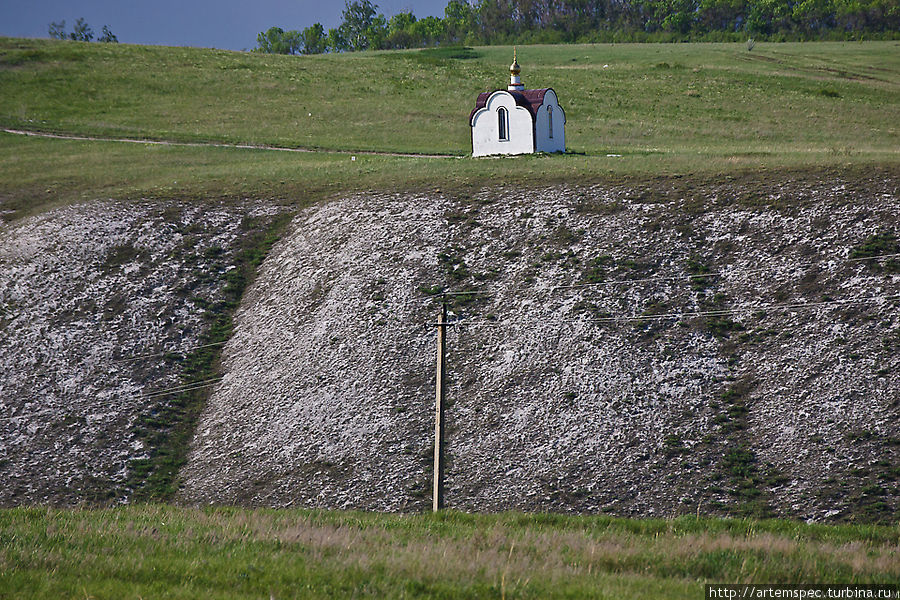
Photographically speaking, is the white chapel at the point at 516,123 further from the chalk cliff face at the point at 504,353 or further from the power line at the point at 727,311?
the power line at the point at 727,311

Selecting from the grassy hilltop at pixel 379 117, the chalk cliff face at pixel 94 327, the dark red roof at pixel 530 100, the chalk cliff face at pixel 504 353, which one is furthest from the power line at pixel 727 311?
the dark red roof at pixel 530 100

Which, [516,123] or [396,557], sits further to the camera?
[516,123]

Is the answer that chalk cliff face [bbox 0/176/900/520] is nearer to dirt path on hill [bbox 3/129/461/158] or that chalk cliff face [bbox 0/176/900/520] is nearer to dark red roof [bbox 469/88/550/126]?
dark red roof [bbox 469/88/550/126]

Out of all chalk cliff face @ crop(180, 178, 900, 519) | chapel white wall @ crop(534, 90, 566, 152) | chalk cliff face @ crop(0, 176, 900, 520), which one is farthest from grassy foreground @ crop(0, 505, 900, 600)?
chapel white wall @ crop(534, 90, 566, 152)

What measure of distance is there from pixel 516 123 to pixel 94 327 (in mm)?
30060

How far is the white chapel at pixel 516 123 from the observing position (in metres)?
53.2

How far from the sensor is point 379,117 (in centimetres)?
7225

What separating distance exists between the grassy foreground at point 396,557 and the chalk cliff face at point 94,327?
8.82 metres

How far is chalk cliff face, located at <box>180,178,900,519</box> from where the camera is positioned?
78.2 ft

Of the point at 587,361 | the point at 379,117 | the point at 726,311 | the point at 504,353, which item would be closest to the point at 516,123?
the point at 379,117

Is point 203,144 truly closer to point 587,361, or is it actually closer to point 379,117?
point 379,117

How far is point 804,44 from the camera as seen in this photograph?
137000mm

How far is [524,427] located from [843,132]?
165 feet

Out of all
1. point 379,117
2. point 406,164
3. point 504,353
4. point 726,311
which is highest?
point 379,117
